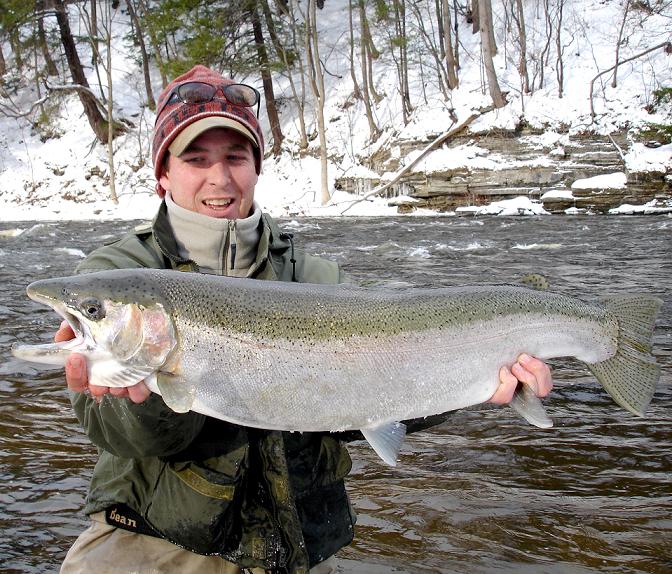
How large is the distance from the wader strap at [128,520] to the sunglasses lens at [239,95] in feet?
5.25

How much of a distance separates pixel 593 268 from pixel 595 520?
21.5 ft

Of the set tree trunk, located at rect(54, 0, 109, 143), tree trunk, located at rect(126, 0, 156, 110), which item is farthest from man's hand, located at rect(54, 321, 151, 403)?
tree trunk, located at rect(126, 0, 156, 110)

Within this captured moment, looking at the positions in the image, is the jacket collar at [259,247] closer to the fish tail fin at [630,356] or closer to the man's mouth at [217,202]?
the man's mouth at [217,202]

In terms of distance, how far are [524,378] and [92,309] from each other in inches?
60.3

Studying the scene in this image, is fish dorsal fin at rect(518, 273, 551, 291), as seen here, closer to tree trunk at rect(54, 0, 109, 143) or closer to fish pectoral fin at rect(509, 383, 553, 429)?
fish pectoral fin at rect(509, 383, 553, 429)

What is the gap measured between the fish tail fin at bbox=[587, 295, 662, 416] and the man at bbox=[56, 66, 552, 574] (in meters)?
0.44

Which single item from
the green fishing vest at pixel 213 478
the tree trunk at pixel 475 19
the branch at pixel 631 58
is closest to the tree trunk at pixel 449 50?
the tree trunk at pixel 475 19

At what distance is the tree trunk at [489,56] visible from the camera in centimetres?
2236

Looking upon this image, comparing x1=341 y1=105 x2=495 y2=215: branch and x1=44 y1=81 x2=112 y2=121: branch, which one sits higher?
x1=44 y1=81 x2=112 y2=121: branch

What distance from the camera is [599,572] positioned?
2758 mm

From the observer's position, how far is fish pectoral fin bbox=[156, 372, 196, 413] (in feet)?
6.19

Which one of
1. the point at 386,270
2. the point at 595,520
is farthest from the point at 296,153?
the point at 595,520

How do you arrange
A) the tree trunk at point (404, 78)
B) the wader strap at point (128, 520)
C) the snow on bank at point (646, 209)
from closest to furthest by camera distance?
the wader strap at point (128, 520), the snow on bank at point (646, 209), the tree trunk at point (404, 78)

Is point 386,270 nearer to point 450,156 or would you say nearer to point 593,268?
point 593,268
